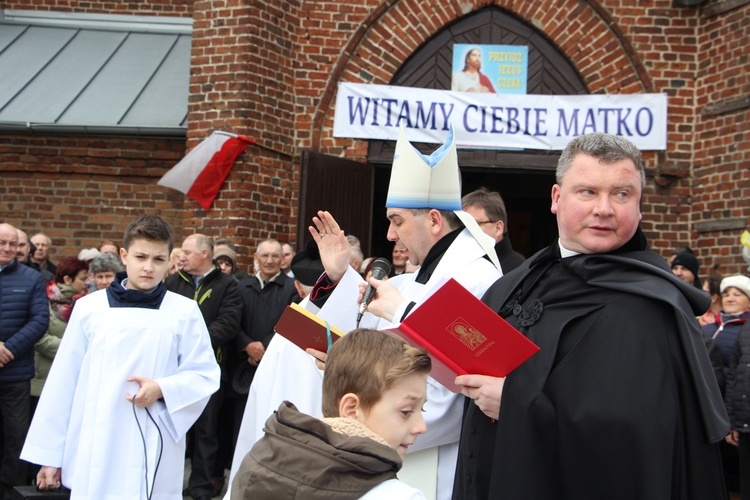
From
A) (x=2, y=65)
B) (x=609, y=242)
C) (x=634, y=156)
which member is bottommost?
(x=609, y=242)

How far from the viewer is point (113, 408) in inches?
170

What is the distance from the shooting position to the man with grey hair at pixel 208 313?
7168 millimetres

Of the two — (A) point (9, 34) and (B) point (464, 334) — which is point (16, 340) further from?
(A) point (9, 34)

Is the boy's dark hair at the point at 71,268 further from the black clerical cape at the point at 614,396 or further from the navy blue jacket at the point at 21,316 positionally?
the black clerical cape at the point at 614,396

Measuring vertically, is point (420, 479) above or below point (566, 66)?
below

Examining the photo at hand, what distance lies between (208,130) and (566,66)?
413 centimetres

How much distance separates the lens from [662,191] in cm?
1030

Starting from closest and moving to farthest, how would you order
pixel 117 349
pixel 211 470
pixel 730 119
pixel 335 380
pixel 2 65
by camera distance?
pixel 335 380 → pixel 117 349 → pixel 211 470 → pixel 730 119 → pixel 2 65

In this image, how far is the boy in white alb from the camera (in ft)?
14.2

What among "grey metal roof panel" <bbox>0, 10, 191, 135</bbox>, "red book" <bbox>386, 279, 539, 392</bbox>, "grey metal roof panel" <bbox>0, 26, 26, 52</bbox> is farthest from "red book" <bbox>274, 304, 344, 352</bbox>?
"grey metal roof panel" <bbox>0, 26, 26, 52</bbox>

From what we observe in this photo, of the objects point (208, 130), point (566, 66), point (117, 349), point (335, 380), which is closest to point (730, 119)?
point (566, 66)

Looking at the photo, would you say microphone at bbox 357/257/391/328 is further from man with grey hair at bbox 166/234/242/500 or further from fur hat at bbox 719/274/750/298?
fur hat at bbox 719/274/750/298

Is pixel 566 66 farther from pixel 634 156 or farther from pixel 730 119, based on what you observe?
pixel 634 156

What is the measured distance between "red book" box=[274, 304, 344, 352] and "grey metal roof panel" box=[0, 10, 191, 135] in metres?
7.09
